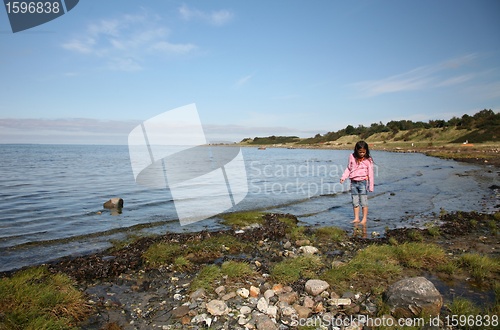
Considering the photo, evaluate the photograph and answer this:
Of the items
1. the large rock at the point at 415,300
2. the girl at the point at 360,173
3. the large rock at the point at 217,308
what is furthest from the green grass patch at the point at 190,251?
the girl at the point at 360,173

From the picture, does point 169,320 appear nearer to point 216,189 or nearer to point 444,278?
point 444,278

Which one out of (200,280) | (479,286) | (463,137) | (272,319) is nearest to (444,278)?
(479,286)

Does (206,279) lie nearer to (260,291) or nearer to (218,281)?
(218,281)

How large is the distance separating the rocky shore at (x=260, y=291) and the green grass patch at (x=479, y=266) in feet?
0.31

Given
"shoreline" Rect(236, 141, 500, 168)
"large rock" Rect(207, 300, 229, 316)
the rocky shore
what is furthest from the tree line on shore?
"large rock" Rect(207, 300, 229, 316)

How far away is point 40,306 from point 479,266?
956cm

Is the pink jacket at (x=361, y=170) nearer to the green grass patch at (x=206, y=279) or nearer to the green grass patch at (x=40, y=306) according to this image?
the green grass patch at (x=206, y=279)

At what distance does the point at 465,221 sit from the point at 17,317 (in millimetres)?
14737

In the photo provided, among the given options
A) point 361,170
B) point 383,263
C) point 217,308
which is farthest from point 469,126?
point 217,308

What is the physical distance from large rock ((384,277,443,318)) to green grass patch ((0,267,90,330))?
5802 mm

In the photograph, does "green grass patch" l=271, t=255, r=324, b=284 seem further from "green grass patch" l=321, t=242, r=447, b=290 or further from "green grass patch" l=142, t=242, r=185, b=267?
"green grass patch" l=142, t=242, r=185, b=267

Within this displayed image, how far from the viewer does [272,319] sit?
5.08 m

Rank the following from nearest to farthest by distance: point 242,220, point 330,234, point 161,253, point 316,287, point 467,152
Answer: point 316,287 → point 161,253 → point 330,234 → point 242,220 → point 467,152

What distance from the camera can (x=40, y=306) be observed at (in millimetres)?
4973
